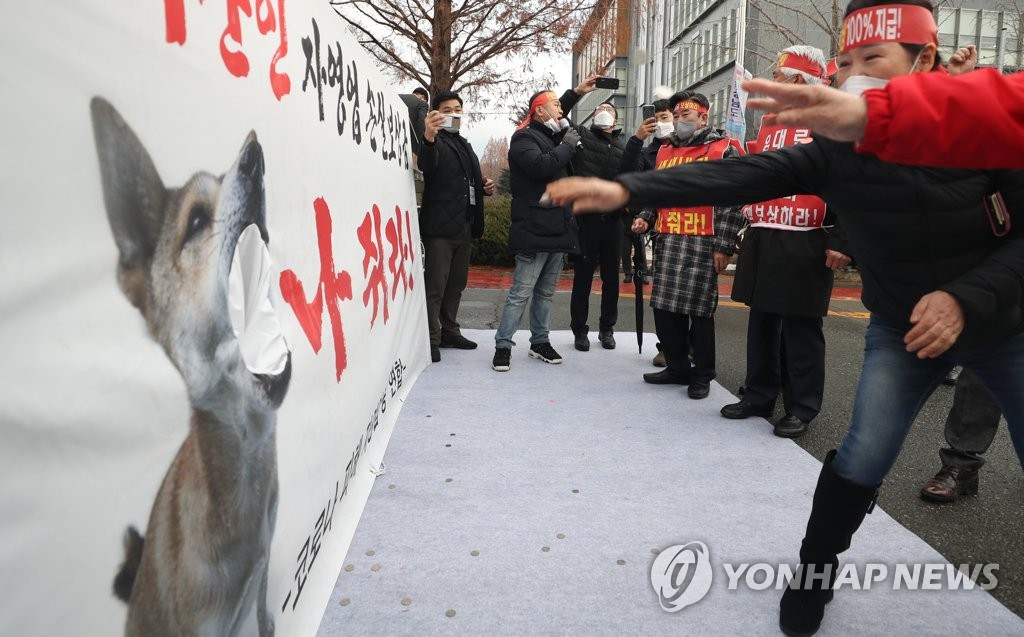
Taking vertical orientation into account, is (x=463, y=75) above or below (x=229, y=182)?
above

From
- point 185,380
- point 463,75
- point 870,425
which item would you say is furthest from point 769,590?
point 463,75

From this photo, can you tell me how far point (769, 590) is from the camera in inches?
82.6

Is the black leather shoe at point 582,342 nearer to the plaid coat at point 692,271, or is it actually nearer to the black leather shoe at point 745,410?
the plaid coat at point 692,271

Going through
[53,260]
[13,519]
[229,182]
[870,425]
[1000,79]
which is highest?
[1000,79]

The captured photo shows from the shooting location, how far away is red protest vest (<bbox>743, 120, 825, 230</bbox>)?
3.41m

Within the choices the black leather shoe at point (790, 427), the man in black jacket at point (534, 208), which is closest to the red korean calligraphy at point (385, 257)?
the man in black jacket at point (534, 208)

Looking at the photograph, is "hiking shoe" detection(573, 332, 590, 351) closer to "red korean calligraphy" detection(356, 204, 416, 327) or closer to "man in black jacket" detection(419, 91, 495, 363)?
"man in black jacket" detection(419, 91, 495, 363)

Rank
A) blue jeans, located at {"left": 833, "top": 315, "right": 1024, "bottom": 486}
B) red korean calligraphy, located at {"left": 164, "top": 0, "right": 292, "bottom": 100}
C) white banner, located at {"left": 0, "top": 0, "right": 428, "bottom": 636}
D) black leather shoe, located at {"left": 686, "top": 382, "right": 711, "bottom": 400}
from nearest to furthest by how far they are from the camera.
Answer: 1. white banner, located at {"left": 0, "top": 0, "right": 428, "bottom": 636}
2. red korean calligraphy, located at {"left": 164, "top": 0, "right": 292, "bottom": 100}
3. blue jeans, located at {"left": 833, "top": 315, "right": 1024, "bottom": 486}
4. black leather shoe, located at {"left": 686, "top": 382, "right": 711, "bottom": 400}

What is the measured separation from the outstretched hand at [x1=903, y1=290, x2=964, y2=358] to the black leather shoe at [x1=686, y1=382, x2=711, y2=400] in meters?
2.60

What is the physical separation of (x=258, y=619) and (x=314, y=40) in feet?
5.62

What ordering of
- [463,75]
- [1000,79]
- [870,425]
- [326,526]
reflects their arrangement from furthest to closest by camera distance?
1. [463,75]
2. [326,526]
3. [870,425]
4. [1000,79]

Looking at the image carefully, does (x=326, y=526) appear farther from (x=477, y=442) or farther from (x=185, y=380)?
(x=477, y=442)

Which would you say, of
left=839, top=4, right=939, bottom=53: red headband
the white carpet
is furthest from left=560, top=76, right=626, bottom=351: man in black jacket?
left=839, top=4, right=939, bottom=53: red headband

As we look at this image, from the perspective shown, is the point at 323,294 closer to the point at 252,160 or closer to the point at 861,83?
the point at 252,160
